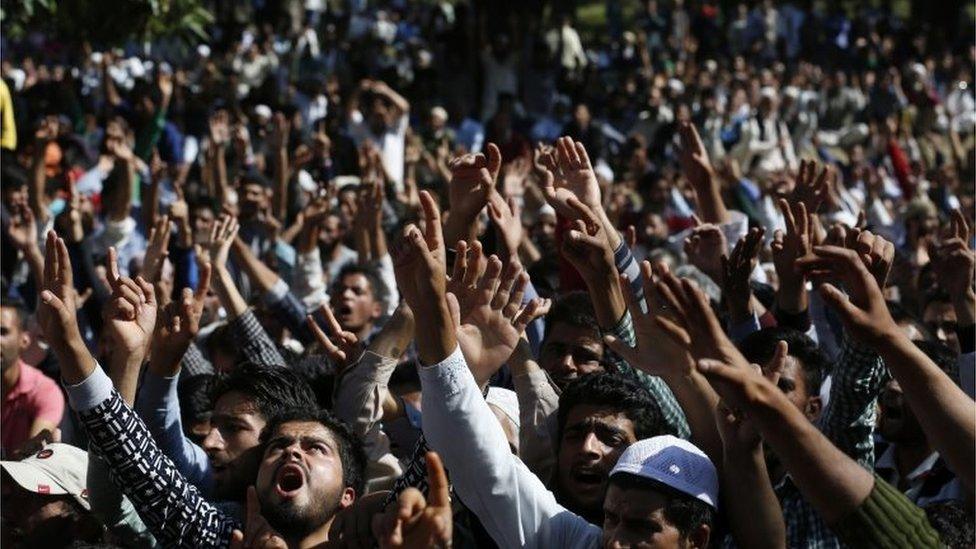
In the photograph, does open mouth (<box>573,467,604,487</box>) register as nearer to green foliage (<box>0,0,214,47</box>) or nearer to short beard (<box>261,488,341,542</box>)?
short beard (<box>261,488,341,542</box>)

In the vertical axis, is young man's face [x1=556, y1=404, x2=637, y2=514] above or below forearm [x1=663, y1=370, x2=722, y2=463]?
below

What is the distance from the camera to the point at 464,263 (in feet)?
13.6

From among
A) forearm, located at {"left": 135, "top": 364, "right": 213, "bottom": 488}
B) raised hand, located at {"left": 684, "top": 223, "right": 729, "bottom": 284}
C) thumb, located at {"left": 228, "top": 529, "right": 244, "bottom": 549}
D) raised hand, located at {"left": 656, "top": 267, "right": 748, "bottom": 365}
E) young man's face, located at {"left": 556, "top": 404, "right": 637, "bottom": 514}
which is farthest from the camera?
raised hand, located at {"left": 684, "top": 223, "right": 729, "bottom": 284}

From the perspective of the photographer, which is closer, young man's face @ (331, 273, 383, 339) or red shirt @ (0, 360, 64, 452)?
red shirt @ (0, 360, 64, 452)

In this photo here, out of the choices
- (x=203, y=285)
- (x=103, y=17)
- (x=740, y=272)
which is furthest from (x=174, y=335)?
(x=103, y=17)

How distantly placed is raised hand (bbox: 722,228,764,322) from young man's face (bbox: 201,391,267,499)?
1667mm

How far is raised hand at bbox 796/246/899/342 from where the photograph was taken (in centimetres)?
300

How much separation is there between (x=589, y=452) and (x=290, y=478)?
79 centimetres

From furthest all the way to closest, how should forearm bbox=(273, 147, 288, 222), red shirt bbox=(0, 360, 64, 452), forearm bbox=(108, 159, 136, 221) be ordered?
1. forearm bbox=(273, 147, 288, 222)
2. forearm bbox=(108, 159, 136, 221)
3. red shirt bbox=(0, 360, 64, 452)

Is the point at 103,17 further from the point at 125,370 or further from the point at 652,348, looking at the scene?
the point at 652,348

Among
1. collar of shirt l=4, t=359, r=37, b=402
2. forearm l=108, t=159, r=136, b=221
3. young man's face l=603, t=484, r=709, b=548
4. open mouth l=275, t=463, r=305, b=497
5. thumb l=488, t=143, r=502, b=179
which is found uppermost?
thumb l=488, t=143, r=502, b=179

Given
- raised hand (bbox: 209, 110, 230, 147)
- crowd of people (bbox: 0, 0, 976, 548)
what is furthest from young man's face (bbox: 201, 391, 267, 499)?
raised hand (bbox: 209, 110, 230, 147)

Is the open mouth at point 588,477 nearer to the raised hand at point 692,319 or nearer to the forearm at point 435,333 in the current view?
the forearm at point 435,333

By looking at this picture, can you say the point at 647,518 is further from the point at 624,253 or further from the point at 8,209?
the point at 8,209
